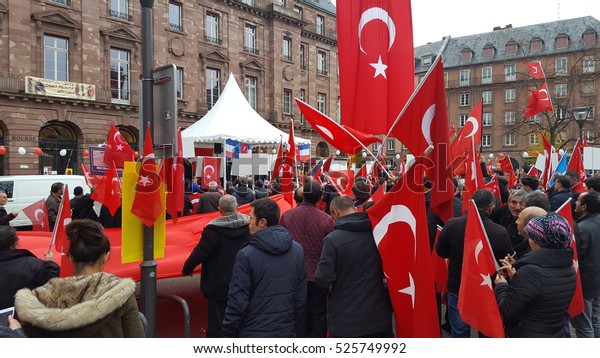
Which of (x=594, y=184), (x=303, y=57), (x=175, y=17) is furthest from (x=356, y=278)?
(x=303, y=57)

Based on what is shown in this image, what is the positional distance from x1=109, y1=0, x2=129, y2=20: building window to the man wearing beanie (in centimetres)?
2872

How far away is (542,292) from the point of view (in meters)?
2.84

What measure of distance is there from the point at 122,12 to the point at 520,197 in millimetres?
27655

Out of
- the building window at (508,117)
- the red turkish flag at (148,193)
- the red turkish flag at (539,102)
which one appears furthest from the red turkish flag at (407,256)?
the building window at (508,117)

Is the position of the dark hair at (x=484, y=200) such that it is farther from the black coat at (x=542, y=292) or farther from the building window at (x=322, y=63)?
the building window at (x=322, y=63)

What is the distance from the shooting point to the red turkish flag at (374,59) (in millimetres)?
5207

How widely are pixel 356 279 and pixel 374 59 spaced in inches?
110

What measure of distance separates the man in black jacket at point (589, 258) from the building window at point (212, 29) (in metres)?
30.8

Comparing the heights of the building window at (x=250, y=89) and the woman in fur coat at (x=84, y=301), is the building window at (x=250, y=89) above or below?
above

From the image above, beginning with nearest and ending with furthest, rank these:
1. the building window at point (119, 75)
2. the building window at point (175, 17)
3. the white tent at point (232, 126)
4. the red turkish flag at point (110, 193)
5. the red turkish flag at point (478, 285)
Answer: the red turkish flag at point (478, 285) < the red turkish flag at point (110, 193) < the white tent at point (232, 126) < the building window at point (119, 75) < the building window at point (175, 17)

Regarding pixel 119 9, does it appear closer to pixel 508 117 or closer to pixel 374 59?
pixel 374 59

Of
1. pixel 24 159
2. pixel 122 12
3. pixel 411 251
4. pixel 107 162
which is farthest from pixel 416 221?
pixel 122 12

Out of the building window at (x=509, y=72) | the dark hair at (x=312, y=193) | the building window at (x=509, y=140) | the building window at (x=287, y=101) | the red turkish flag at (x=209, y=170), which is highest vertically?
the building window at (x=509, y=72)

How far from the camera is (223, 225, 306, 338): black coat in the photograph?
3307 mm
